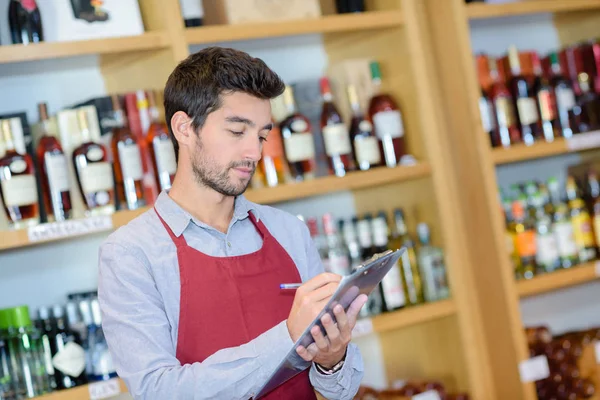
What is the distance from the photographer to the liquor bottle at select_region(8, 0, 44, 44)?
2.16 meters

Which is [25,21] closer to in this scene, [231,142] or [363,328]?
[231,142]

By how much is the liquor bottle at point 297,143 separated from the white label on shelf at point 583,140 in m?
0.86

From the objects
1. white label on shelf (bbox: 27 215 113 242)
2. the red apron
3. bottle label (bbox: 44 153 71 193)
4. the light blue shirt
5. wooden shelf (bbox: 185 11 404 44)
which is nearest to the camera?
the light blue shirt

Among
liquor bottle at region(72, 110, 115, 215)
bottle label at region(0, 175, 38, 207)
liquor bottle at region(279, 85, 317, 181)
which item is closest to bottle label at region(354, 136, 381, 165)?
liquor bottle at region(279, 85, 317, 181)

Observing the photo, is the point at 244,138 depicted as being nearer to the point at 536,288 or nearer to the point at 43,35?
the point at 43,35

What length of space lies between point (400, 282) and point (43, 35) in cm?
122

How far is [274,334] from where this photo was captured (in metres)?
1.42

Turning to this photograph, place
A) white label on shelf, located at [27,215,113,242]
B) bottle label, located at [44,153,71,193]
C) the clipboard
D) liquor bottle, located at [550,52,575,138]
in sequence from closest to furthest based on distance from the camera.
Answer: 1. the clipboard
2. white label on shelf, located at [27,215,113,242]
3. bottle label, located at [44,153,71,193]
4. liquor bottle, located at [550,52,575,138]

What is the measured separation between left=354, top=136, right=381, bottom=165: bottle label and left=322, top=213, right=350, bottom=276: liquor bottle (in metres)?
0.20

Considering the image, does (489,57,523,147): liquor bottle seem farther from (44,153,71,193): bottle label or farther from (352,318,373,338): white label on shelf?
(44,153,71,193): bottle label

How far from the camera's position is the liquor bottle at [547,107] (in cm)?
277

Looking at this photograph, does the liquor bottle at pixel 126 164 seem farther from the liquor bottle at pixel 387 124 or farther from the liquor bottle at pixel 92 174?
the liquor bottle at pixel 387 124

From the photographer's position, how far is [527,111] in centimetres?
272

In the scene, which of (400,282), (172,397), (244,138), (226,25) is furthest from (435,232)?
(172,397)
